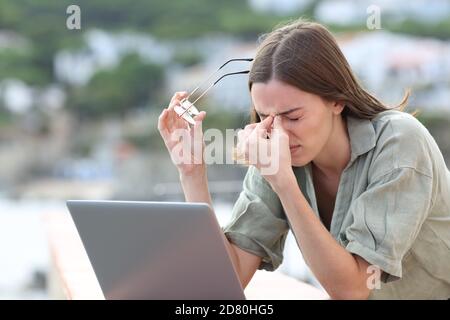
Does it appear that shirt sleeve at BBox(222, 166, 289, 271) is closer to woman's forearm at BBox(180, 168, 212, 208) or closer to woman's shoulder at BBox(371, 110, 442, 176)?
woman's forearm at BBox(180, 168, 212, 208)

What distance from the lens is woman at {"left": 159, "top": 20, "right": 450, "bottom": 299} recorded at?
111cm

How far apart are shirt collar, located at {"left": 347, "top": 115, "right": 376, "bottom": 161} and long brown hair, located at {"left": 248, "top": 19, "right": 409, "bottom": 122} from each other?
0.07 feet

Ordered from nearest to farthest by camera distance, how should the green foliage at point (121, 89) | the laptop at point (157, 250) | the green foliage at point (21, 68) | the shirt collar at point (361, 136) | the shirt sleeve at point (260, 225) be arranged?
the laptop at point (157, 250)
the shirt collar at point (361, 136)
the shirt sleeve at point (260, 225)
the green foliage at point (21, 68)
the green foliage at point (121, 89)

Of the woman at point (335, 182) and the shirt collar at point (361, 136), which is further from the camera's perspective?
the shirt collar at point (361, 136)

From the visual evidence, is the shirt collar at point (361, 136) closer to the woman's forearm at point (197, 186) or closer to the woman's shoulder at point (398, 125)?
the woman's shoulder at point (398, 125)

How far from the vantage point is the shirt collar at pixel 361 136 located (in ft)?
4.06

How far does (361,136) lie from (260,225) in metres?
0.23

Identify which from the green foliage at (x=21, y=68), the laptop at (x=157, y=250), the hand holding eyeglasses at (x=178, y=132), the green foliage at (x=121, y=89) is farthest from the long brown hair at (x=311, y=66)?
the green foliage at (x=21, y=68)

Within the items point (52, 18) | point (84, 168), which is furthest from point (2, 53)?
point (84, 168)

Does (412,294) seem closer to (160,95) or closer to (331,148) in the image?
(331,148)

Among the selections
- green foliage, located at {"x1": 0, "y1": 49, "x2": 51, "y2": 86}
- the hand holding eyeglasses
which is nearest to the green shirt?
the hand holding eyeglasses

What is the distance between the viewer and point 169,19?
13680mm

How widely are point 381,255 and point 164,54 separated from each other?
1308 centimetres

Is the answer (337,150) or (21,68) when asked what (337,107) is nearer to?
(337,150)
